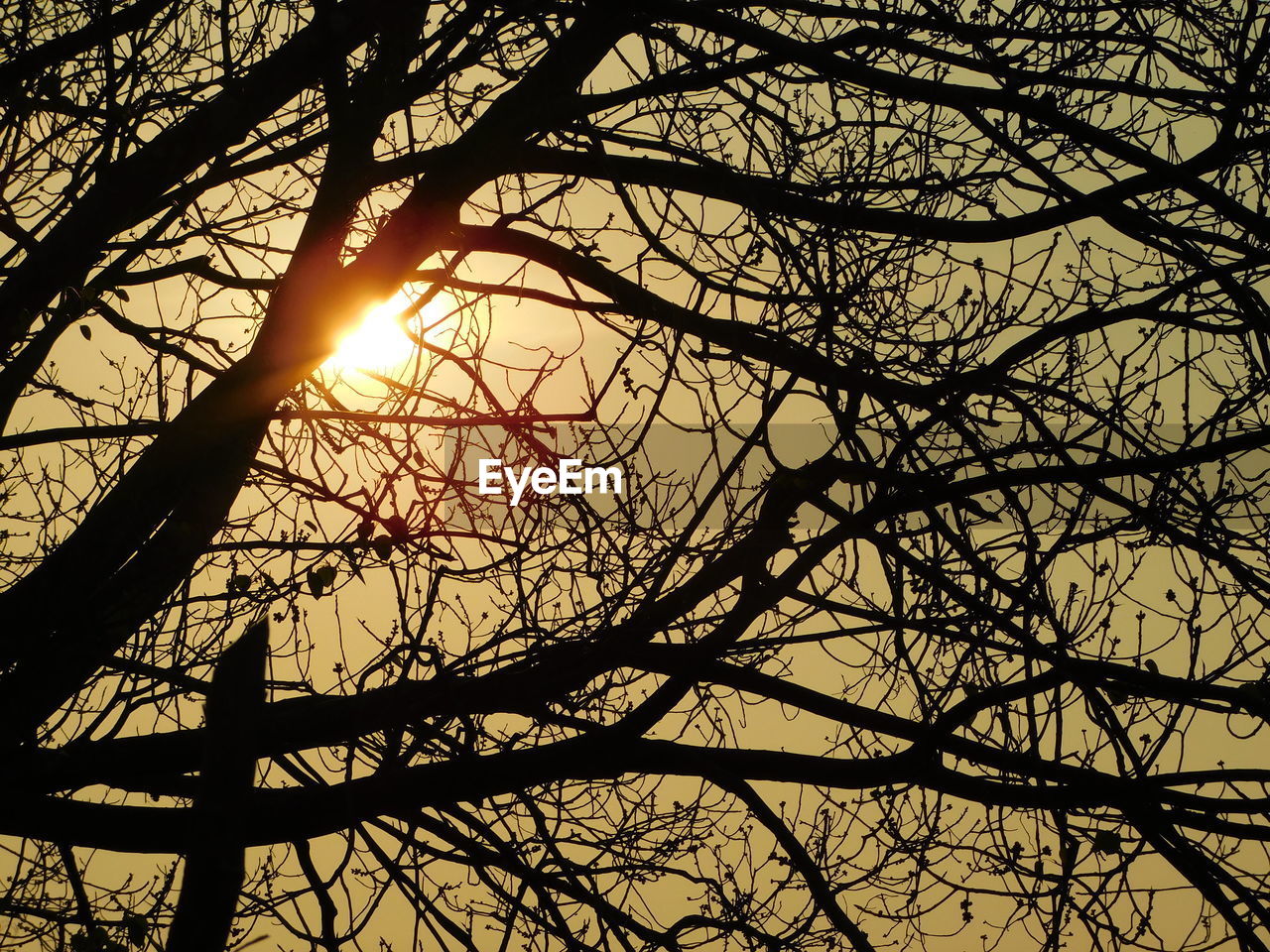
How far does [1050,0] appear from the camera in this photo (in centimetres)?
428

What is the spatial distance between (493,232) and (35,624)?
2.41 meters

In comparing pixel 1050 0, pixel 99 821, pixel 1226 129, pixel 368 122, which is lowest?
pixel 99 821

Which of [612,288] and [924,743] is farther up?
[612,288]

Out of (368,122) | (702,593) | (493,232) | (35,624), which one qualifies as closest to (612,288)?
(493,232)

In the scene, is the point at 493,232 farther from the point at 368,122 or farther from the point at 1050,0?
the point at 1050,0

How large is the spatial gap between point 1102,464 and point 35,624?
339cm

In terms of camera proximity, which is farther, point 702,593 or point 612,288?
point 612,288

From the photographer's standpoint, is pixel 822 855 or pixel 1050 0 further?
pixel 822 855

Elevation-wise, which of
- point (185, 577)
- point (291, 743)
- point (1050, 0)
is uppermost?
point (1050, 0)

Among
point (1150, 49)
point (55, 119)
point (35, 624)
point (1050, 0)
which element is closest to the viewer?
point (35, 624)

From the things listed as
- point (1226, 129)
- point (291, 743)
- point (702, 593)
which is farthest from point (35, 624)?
point (1226, 129)

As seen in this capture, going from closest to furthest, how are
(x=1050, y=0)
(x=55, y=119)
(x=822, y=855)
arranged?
(x=1050, y=0)
(x=822, y=855)
(x=55, y=119)

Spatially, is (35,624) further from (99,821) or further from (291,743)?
(291,743)

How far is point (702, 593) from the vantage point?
11.1 ft
